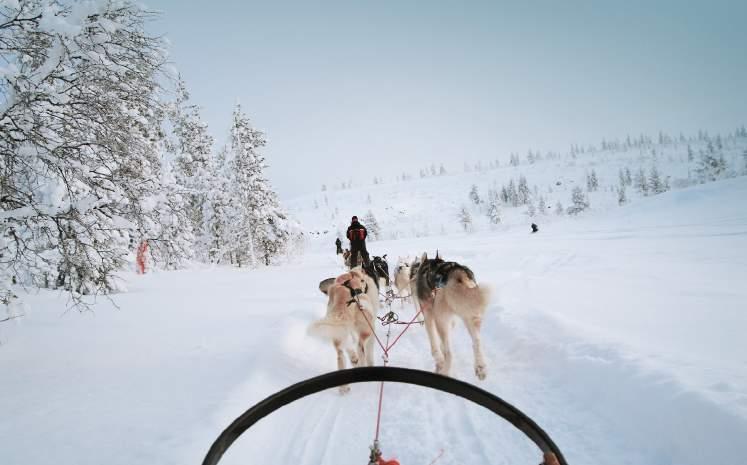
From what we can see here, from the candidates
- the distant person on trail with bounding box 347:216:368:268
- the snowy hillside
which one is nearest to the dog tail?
the distant person on trail with bounding box 347:216:368:268

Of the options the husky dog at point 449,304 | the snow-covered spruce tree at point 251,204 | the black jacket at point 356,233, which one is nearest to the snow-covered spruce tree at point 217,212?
the snow-covered spruce tree at point 251,204

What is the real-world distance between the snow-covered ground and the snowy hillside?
88361 mm

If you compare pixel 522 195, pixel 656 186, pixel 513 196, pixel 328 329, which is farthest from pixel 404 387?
pixel 513 196

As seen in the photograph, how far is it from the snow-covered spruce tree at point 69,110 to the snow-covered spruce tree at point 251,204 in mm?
21410

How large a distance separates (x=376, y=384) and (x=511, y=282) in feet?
25.9

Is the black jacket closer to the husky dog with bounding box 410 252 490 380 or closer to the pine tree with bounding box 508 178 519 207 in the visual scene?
the husky dog with bounding box 410 252 490 380

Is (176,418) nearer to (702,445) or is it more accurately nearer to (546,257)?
(702,445)

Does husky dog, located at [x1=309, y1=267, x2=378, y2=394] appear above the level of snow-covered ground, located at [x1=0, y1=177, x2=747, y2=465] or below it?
above

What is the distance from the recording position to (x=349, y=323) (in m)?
3.87

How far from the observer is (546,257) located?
17.0 metres

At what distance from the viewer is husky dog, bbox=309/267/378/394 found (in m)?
3.61

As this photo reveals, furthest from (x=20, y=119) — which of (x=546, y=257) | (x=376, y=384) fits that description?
(x=546, y=257)

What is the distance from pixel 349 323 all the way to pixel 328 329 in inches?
13.8

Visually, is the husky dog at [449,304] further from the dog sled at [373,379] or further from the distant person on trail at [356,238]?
the distant person on trail at [356,238]
